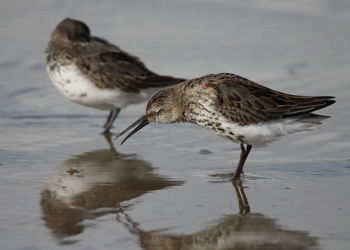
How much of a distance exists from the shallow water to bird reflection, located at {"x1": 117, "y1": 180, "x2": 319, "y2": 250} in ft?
0.05

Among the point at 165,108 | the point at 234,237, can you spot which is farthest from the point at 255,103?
the point at 234,237

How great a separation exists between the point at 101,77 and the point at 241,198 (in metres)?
3.58

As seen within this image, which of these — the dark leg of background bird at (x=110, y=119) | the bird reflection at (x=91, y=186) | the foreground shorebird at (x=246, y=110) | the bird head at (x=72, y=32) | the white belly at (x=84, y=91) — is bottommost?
the bird reflection at (x=91, y=186)

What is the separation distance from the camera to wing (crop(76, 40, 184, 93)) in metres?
10.1

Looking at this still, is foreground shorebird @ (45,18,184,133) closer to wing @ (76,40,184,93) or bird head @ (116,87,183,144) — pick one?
wing @ (76,40,184,93)

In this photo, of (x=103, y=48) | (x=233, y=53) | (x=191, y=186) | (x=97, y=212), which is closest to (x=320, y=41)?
(x=233, y=53)

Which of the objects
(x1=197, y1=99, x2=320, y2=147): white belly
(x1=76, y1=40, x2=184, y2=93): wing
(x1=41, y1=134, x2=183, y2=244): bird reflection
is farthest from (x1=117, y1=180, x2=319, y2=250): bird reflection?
(x1=76, y1=40, x2=184, y2=93): wing

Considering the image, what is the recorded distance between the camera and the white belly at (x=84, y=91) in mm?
9961

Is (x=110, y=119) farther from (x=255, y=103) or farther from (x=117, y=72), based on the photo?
(x=255, y=103)

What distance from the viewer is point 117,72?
10.2 metres

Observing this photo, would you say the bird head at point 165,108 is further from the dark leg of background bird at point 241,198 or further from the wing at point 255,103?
the dark leg of background bird at point 241,198

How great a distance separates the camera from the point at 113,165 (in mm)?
8406

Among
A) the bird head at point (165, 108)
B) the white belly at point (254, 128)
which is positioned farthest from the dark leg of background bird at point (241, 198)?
the bird head at point (165, 108)

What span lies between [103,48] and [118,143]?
5.13 ft
